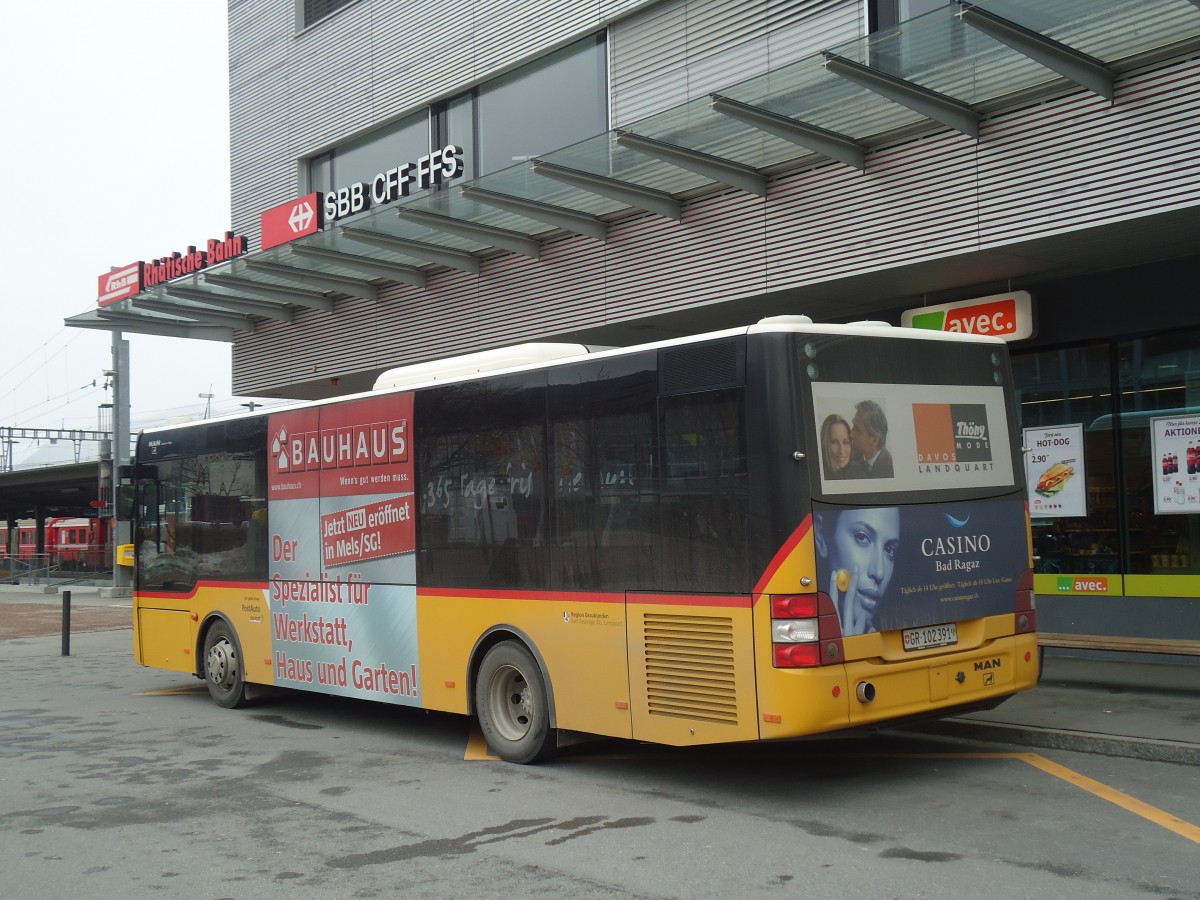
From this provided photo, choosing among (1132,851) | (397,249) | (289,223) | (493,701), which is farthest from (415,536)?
(289,223)

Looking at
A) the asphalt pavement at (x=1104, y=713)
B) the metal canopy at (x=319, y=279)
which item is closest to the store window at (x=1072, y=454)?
the asphalt pavement at (x=1104, y=713)

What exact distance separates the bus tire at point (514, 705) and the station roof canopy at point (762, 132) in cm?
552

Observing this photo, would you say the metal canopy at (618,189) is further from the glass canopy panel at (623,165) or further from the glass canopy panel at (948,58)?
the glass canopy panel at (948,58)

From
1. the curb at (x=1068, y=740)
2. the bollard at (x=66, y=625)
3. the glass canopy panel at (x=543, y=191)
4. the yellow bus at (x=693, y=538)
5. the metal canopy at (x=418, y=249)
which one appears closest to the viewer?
the yellow bus at (x=693, y=538)

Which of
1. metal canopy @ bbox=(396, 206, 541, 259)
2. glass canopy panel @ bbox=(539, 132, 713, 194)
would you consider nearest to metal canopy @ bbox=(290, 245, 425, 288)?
metal canopy @ bbox=(396, 206, 541, 259)

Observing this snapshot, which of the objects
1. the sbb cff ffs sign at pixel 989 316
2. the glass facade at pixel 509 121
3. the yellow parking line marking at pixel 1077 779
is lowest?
the yellow parking line marking at pixel 1077 779

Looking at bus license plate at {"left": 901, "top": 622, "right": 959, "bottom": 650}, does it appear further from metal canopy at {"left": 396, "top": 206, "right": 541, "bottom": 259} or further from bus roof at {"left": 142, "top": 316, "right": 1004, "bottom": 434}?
metal canopy at {"left": 396, "top": 206, "right": 541, "bottom": 259}

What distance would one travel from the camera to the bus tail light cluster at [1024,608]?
818cm

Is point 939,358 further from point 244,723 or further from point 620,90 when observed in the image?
point 620,90

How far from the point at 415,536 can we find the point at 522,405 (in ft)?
5.61

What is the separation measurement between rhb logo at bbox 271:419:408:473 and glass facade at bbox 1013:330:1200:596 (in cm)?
716

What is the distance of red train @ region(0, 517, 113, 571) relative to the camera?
4531cm

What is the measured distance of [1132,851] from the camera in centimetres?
597

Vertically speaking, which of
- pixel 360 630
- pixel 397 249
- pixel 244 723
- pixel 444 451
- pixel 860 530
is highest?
pixel 397 249
